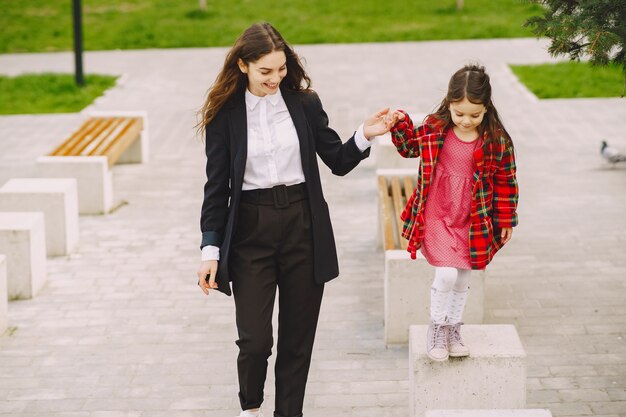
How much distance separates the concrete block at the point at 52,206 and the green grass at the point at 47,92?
20.8 feet

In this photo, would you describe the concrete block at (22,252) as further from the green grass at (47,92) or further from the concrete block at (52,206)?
the green grass at (47,92)

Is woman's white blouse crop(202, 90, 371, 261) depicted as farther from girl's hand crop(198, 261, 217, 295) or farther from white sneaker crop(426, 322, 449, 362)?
white sneaker crop(426, 322, 449, 362)

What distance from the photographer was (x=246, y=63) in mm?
4668

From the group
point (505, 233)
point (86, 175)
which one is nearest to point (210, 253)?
point (505, 233)

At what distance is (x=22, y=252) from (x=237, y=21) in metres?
Answer: 15.4

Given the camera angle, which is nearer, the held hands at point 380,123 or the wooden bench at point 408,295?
the held hands at point 380,123

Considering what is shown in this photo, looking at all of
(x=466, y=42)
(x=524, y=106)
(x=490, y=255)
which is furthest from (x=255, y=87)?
(x=466, y=42)

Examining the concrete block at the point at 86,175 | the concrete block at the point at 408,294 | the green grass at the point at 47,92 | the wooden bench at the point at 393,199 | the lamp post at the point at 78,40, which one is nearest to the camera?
the concrete block at the point at 408,294

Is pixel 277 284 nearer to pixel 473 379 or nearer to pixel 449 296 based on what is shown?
pixel 449 296

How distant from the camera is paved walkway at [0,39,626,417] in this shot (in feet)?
20.0

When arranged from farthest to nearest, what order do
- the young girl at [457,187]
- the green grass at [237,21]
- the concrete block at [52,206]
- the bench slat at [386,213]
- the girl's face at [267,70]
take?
the green grass at [237,21]
the concrete block at [52,206]
the bench slat at [386,213]
the young girl at [457,187]
the girl's face at [267,70]

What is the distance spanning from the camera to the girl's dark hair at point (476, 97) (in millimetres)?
4703

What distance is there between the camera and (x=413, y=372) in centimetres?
521

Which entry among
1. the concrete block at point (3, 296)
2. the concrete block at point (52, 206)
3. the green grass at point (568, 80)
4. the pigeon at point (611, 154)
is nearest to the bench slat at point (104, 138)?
the concrete block at point (52, 206)
